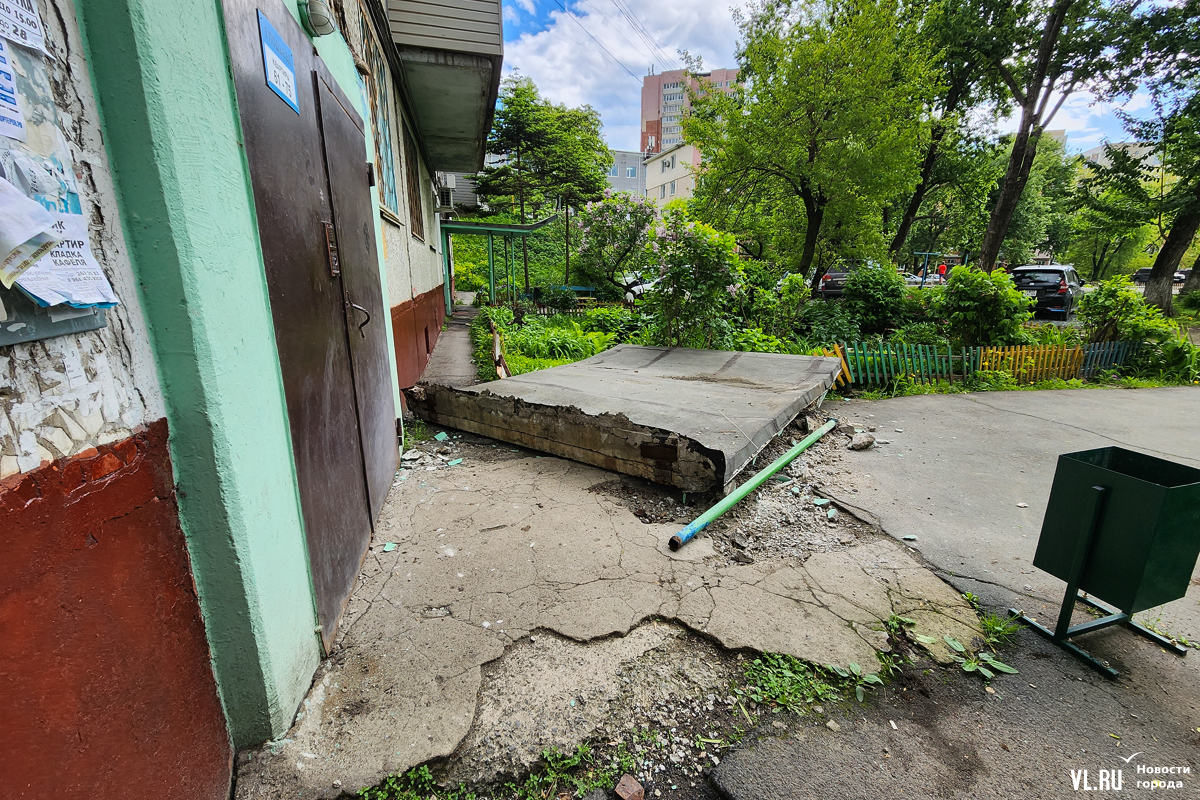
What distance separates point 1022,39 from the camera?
43.0 ft

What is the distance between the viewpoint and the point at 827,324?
9.68 m

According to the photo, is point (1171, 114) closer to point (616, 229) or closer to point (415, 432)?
point (616, 229)

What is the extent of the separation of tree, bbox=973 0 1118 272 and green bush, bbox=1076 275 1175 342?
13.6 ft

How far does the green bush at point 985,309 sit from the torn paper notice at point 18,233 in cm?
1079

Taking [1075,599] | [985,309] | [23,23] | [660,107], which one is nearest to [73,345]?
[23,23]

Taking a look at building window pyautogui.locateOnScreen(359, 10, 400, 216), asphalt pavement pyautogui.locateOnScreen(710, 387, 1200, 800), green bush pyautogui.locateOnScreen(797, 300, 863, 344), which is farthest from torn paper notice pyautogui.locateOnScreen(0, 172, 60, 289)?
green bush pyautogui.locateOnScreen(797, 300, 863, 344)

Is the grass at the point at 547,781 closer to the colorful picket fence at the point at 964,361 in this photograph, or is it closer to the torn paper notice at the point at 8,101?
the torn paper notice at the point at 8,101

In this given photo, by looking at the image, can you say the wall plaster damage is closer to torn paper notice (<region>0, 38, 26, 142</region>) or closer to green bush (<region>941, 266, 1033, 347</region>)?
torn paper notice (<region>0, 38, 26, 142</region>)

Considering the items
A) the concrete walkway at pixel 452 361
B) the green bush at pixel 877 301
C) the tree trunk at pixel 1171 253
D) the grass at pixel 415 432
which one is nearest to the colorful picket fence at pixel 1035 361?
the green bush at pixel 877 301

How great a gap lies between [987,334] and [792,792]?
9856 mm

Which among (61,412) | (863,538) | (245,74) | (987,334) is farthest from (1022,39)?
(61,412)

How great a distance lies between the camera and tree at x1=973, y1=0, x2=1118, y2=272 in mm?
12133

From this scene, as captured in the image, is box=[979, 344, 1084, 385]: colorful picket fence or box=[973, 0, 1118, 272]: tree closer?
box=[979, 344, 1084, 385]: colorful picket fence

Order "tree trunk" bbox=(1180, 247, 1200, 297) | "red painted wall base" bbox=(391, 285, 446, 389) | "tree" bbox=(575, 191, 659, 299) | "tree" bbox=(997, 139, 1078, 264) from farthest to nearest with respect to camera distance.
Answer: "tree" bbox=(997, 139, 1078, 264) → "tree trunk" bbox=(1180, 247, 1200, 297) → "tree" bbox=(575, 191, 659, 299) → "red painted wall base" bbox=(391, 285, 446, 389)
